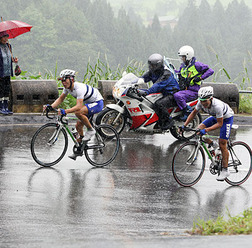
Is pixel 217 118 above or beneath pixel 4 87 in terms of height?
beneath

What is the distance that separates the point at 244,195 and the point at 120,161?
2837 mm

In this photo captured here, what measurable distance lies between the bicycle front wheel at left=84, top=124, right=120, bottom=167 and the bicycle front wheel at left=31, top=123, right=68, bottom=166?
443 mm

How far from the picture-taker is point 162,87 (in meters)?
13.2

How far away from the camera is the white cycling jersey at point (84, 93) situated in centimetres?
1023

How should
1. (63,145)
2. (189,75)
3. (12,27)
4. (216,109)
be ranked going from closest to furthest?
(216,109) < (63,145) < (189,75) < (12,27)

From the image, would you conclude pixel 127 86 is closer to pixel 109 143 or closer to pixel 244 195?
pixel 109 143

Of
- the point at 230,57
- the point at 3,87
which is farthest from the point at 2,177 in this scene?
the point at 230,57

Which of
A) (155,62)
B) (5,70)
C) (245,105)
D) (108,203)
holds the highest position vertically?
(155,62)

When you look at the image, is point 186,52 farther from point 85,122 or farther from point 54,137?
point 54,137

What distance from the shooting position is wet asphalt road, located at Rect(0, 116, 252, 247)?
6.20 metres

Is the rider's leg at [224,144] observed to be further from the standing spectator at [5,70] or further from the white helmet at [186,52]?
the standing spectator at [5,70]

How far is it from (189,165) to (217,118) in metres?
0.80

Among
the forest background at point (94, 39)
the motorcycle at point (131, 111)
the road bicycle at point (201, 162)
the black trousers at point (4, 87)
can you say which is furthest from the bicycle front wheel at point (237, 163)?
the forest background at point (94, 39)

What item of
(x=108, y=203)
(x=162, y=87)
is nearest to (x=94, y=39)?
(x=162, y=87)
